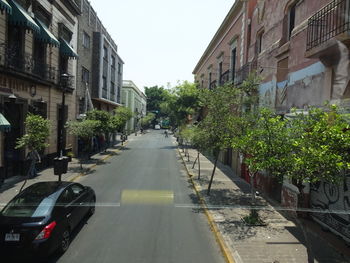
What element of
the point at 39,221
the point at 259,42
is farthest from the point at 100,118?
the point at 39,221

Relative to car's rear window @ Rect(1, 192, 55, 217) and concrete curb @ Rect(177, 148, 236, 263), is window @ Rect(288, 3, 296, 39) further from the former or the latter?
car's rear window @ Rect(1, 192, 55, 217)

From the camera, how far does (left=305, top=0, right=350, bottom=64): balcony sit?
7.66 meters

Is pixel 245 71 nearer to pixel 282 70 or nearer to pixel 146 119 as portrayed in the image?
pixel 282 70

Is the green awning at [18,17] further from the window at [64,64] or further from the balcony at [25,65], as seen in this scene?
the window at [64,64]

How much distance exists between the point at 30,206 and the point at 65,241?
4.05ft

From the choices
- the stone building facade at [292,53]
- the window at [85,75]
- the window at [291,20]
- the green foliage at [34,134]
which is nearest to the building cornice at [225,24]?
the stone building facade at [292,53]

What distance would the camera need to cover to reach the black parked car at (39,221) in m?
6.34

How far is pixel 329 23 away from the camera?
27.9 feet

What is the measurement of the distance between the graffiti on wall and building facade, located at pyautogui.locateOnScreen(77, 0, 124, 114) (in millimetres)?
20530

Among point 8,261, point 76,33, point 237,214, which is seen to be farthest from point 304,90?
point 76,33

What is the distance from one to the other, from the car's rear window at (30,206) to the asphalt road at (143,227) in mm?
1194

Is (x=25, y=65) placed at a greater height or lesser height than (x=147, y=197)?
greater

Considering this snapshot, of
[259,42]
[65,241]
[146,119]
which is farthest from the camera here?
[146,119]

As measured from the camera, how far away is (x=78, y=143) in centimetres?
2577
